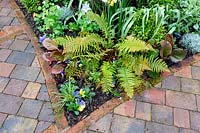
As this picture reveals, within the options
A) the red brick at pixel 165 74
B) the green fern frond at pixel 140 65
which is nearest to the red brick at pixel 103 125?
the green fern frond at pixel 140 65

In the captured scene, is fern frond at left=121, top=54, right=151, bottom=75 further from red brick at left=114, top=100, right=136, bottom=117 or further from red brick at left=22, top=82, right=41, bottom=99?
red brick at left=22, top=82, right=41, bottom=99

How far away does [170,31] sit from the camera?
2.53 metres

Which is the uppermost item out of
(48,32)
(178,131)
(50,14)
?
(50,14)

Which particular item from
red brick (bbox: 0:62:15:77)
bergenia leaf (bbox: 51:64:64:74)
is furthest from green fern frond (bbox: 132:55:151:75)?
red brick (bbox: 0:62:15:77)

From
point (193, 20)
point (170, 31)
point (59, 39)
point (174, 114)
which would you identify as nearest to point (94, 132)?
point (174, 114)

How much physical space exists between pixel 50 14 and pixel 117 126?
1327mm

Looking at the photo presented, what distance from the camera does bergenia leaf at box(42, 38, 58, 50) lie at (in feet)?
7.75

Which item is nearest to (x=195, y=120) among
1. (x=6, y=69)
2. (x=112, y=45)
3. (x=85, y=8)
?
(x=112, y=45)

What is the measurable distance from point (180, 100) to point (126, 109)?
46 centimetres

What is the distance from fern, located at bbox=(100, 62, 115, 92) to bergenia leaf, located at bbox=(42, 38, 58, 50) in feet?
1.52

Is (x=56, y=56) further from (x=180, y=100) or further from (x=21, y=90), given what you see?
(x=180, y=100)

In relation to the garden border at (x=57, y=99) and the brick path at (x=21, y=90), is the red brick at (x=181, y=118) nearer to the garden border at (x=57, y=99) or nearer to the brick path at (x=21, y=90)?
the garden border at (x=57, y=99)

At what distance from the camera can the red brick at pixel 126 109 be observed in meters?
2.10

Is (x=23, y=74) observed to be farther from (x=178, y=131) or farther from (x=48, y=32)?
(x=178, y=131)
